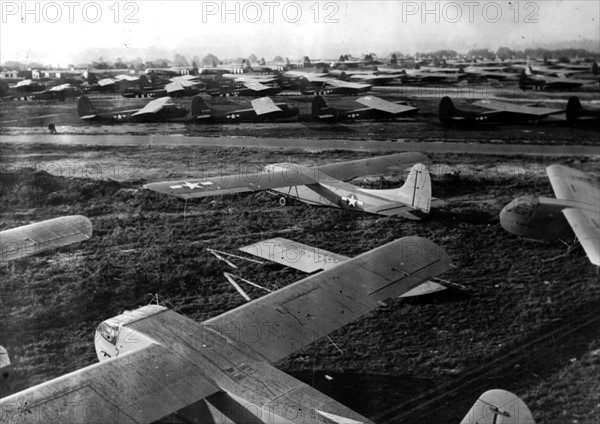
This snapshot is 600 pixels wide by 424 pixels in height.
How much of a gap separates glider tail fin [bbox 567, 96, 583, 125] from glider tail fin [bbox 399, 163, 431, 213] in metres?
7.19

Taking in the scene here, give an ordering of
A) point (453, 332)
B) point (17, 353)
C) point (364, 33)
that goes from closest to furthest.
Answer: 1. point (17, 353)
2. point (453, 332)
3. point (364, 33)

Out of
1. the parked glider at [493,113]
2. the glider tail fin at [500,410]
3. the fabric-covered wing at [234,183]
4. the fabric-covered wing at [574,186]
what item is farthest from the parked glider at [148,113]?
the glider tail fin at [500,410]

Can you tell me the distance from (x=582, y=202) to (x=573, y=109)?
5755 mm

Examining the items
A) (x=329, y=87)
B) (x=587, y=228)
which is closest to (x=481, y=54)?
(x=329, y=87)

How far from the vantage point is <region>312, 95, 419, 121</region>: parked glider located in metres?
16.4

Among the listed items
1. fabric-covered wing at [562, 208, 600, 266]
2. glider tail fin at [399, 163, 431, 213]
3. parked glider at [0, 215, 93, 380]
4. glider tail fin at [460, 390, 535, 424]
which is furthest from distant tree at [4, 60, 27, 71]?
fabric-covered wing at [562, 208, 600, 266]

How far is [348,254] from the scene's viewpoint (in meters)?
13.2

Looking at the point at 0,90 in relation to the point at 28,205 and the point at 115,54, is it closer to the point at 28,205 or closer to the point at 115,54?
the point at 28,205

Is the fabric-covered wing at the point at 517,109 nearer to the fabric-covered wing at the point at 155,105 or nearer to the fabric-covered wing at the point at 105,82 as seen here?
the fabric-covered wing at the point at 155,105

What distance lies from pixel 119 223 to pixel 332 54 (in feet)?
25.9

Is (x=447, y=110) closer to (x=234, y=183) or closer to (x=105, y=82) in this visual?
(x=234, y=183)

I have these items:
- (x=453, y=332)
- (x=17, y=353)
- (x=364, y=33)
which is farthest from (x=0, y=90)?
(x=453, y=332)

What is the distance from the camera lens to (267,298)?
28.0ft

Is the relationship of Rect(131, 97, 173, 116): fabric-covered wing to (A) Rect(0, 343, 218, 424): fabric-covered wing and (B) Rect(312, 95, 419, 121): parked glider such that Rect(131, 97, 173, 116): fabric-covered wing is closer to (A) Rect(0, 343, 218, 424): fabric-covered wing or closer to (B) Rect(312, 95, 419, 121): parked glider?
(B) Rect(312, 95, 419, 121): parked glider
